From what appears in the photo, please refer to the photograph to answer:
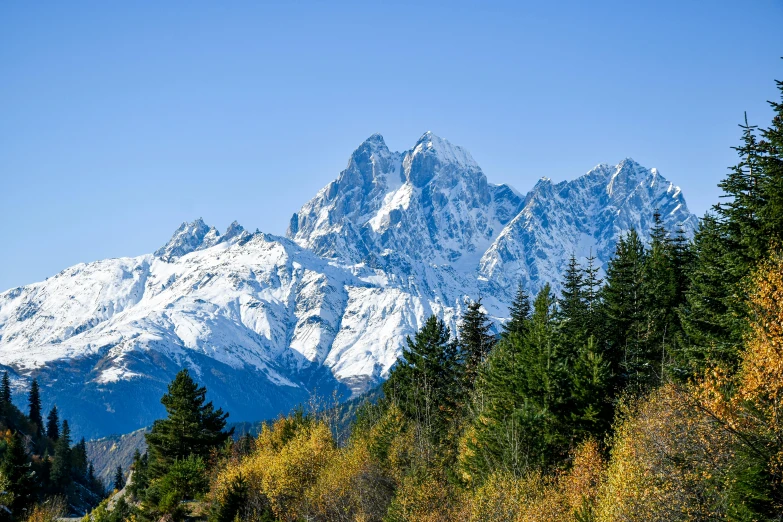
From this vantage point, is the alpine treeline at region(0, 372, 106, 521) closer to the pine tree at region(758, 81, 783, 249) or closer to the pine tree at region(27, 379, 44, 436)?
Answer: the pine tree at region(27, 379, 44, 436)

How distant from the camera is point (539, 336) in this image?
5619 centimetres

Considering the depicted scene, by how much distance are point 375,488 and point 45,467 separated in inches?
4496

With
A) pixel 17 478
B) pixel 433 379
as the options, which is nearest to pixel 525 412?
pixel 433 379

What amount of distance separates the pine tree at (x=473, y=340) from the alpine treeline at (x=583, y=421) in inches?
8.6

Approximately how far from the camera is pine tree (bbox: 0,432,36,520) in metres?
81.7

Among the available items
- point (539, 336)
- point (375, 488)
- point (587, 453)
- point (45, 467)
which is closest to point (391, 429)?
point (375, 488)

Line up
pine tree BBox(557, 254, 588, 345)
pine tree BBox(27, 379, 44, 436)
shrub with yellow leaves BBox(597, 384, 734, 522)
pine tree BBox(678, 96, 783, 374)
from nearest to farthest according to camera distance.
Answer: shrub with yellow leaves BBox(597, 384, 734, 522) < pine tree BBox(678, 96, 783, 374) < pine tree BBox(557, 254, 588, 345) < pine tree BBox(27, 379, 44, 436)

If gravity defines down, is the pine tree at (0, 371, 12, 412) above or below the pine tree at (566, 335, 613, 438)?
above

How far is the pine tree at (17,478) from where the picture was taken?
3216 inches

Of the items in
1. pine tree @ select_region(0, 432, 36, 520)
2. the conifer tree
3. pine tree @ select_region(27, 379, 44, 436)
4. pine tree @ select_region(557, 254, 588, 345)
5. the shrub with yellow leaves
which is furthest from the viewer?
pine tree @ select_region(27, 379, 44, 436)

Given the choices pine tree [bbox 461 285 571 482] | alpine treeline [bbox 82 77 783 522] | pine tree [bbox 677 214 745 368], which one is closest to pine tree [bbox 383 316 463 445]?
alpine treeline [bbox 82 77 783 522]

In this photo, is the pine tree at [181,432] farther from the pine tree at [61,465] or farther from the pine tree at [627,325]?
the pine tree at [61,465]

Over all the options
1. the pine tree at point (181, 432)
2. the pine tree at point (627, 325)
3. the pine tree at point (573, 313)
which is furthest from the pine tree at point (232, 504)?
the pine tree at point (627, 325)

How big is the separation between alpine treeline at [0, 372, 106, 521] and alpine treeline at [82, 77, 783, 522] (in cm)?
1372
